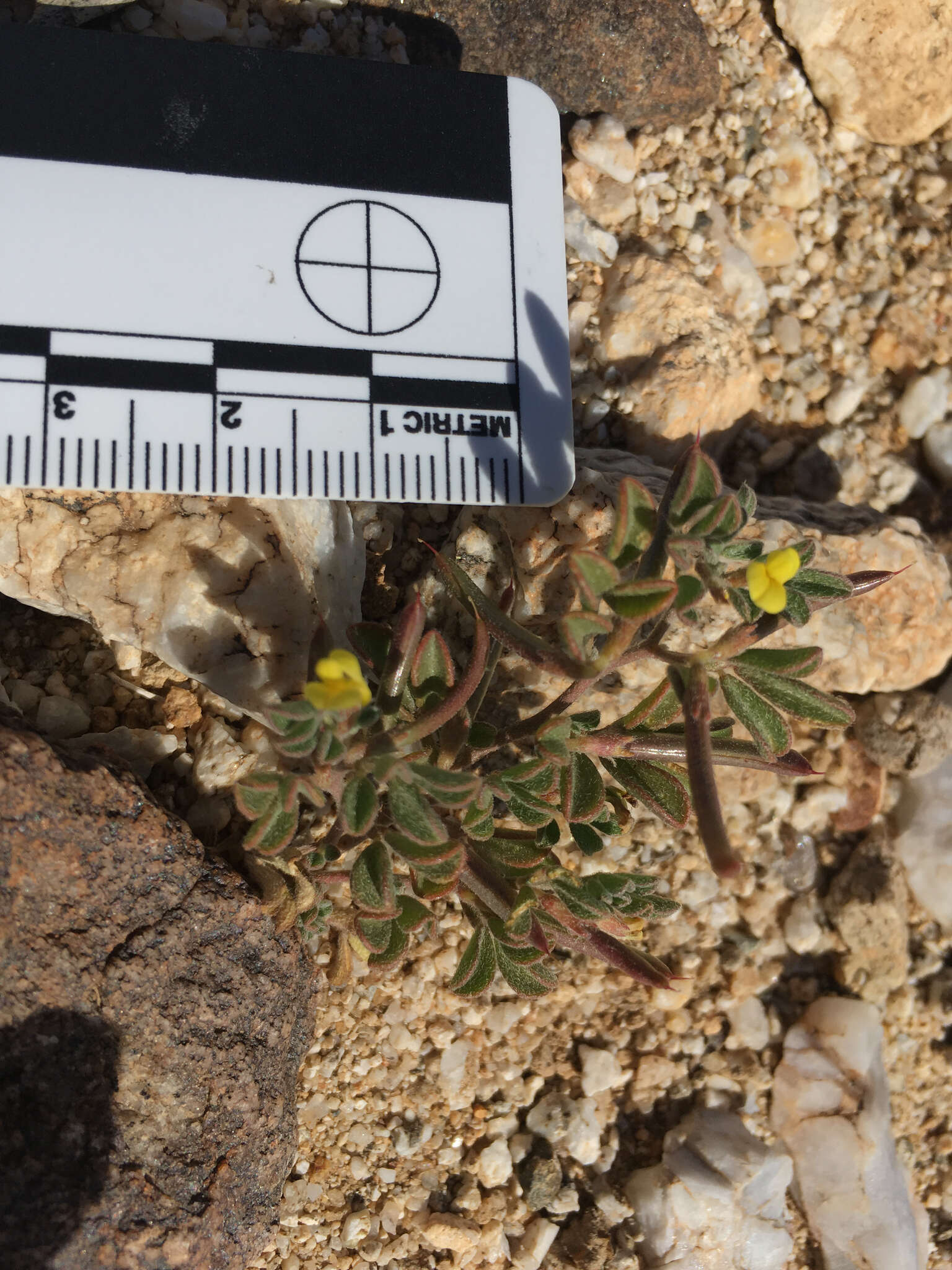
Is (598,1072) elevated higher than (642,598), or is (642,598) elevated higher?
(642,598)

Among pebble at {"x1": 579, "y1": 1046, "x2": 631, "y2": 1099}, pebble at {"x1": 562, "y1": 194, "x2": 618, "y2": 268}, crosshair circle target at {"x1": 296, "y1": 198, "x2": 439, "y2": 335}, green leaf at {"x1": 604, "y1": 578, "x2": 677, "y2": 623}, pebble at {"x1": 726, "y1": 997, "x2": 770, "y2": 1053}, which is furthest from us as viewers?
pebble at {"x1": 562, "y1": 194, "x2": 618, "y2": 268}

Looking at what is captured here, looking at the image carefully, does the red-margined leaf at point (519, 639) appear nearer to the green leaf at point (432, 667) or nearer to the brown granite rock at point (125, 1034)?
the green leaf at point (432, 667)

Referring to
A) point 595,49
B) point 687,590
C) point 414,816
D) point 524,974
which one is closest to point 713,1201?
point 524,974

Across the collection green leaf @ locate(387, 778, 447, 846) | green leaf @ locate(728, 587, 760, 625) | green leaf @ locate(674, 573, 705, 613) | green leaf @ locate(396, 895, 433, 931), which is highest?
green leaf @ locate(728, 587, 760, 625)

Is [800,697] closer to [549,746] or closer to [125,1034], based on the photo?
[549,746]

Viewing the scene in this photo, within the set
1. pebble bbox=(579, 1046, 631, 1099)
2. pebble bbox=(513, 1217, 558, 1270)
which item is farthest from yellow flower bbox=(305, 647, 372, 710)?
pebble bbox=(513, 1217, 558, 1270)

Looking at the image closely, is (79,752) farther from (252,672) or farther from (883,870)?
(883,870)

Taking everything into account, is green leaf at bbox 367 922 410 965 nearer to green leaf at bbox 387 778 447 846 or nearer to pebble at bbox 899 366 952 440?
green leaf at bbox 387 778 447 846
